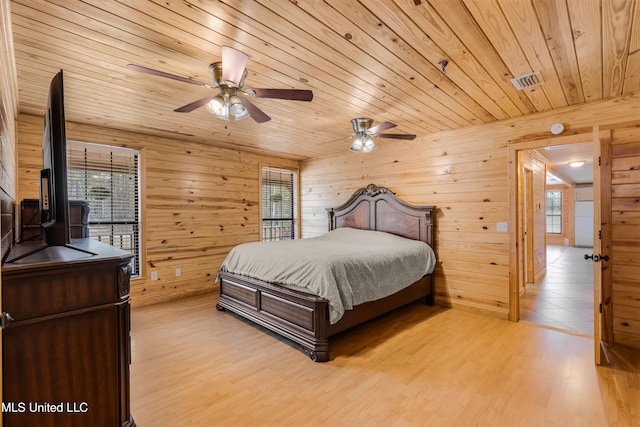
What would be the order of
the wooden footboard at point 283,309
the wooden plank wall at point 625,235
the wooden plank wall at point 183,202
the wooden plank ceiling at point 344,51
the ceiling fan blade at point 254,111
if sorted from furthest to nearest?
the wooden plank wall at point 183,202
the wooden plank wall at point 625,235
the wooden footboard at point 283,309
the ceiling fan blade at point 254,111
the wooden plank ceiling at point 344,51

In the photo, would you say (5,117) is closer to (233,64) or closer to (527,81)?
(233,64)

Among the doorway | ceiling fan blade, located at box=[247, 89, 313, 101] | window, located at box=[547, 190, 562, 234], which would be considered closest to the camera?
ceiling fan blade, located at box=[247, 89, 313, 101]

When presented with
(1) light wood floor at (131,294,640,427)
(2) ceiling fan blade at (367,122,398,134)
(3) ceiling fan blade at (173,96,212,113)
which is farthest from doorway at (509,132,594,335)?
(3) ceiling fan blade at (173,96,212,113)

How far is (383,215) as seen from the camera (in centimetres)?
457

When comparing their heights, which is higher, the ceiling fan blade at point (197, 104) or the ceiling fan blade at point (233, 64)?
the ceiling fan blade at point (233, 64)

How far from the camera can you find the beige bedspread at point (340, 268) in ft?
8.73

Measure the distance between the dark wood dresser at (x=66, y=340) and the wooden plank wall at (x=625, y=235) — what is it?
399 cm

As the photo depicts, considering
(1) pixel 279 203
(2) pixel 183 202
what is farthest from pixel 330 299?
(1) pixel 279 203

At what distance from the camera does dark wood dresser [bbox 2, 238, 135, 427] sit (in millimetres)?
1226

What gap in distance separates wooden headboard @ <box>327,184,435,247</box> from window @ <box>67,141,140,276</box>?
118 inches

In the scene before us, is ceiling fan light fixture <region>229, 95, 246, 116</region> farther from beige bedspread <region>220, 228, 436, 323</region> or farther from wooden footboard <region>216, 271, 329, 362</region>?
wooden footboard <region>216, 271, 329, 362</region>

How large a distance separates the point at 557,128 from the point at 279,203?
14.3 ft

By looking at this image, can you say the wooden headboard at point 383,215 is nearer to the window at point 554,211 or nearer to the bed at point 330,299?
the bed at point 330,299

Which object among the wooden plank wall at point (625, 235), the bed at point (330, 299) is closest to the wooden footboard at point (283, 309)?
the bed at point (330, 299)
